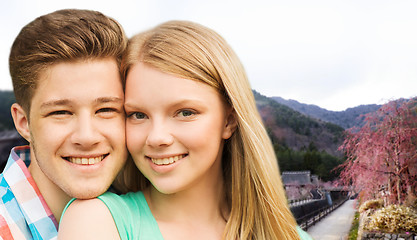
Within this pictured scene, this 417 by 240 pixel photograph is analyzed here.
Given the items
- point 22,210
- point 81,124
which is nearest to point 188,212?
point 81,124

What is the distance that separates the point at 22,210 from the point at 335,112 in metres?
3.49

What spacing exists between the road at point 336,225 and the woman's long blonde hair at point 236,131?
271 centimetres

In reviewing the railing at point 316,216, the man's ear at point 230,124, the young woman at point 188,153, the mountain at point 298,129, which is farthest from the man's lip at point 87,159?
the railing at point 316,216

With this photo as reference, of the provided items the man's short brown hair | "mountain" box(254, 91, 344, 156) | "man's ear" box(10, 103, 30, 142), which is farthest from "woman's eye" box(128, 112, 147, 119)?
"mountain" box(254, 91, 344, 156)

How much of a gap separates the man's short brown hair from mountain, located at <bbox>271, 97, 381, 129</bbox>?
9.94ft

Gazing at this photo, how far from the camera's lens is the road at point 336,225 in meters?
3.79

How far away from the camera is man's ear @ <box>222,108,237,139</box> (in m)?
1.19

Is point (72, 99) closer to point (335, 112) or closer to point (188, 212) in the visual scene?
point (188, 212)

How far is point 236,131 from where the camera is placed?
1252mm

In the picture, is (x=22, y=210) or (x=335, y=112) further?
(x=335, y=112)

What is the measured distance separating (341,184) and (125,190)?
3.25 metres

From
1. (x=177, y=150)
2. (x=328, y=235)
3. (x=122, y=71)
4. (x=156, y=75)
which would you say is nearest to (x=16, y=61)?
(x=122, y=71)

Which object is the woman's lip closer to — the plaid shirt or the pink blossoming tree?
the plaid shirt

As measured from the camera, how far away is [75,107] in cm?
110
